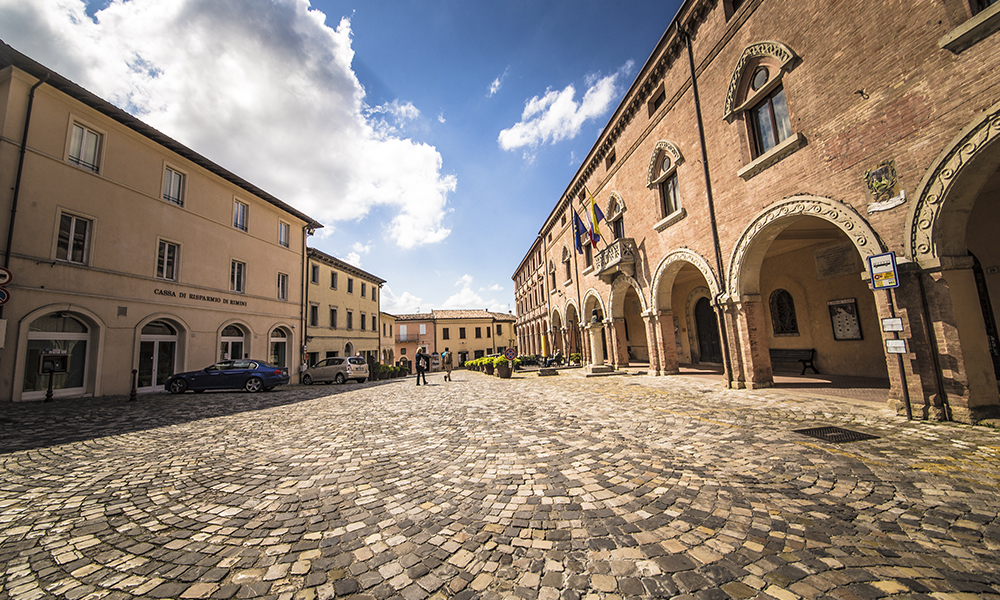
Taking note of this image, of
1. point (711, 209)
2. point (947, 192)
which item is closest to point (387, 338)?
point (711, 209)

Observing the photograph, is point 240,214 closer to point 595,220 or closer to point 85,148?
point 85,148

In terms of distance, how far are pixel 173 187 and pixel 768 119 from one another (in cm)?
2224

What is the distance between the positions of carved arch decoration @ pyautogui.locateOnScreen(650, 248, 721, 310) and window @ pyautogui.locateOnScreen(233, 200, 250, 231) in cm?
2069

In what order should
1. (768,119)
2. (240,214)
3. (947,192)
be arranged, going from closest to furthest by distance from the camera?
(947,192) < (768,119) < (240,214)

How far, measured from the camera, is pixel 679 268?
12719 millimetres

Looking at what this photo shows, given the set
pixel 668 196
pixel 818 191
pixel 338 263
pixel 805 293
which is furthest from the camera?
pixel 338 263

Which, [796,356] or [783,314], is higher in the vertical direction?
[783,314]

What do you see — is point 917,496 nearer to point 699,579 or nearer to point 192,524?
point 699,579

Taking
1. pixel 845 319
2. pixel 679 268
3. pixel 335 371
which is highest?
pixel 679 268

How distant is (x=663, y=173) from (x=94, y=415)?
1793cm

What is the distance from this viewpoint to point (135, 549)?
2.78m

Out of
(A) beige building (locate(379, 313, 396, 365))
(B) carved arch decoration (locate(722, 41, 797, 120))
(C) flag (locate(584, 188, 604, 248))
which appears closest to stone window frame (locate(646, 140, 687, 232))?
(B) carved arch decoration (locate(722, 41, 797, 120))

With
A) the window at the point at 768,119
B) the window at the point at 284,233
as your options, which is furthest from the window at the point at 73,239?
the window at the point at 768,119

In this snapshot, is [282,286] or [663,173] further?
[282,286]
